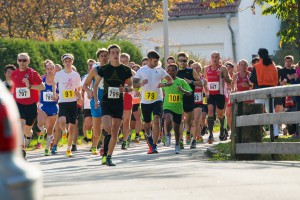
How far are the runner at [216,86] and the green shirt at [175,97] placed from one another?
3.04 metres

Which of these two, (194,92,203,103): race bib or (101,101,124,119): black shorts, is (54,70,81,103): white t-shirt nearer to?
(194,92,203,103): race bib

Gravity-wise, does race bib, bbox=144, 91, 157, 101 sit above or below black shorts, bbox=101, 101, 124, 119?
above

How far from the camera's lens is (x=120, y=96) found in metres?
16.8

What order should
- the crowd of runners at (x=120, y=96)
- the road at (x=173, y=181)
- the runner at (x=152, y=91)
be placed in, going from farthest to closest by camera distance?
the runner at (x=152, y=91) → the crowd of runners at (x=120, y=96) → the road at (x=173, y=181)

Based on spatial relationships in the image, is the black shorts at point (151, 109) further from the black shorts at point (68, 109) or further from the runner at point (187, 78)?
the black shorts at point (68, 109)

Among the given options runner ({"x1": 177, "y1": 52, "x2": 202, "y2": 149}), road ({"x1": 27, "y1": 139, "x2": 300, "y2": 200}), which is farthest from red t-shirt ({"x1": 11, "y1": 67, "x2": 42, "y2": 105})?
runner ({"x1": 177, "y1": 52, "x2": 202, "y2": 149})

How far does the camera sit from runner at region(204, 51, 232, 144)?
24156 mm

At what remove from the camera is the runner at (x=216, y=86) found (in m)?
24.2

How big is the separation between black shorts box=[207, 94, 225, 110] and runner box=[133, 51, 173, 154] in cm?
384

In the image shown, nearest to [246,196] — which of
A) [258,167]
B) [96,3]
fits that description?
[258,167]

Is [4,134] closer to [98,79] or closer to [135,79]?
[98,79]

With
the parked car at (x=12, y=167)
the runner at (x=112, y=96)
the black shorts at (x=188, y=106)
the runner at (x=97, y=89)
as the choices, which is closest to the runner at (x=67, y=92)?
the runner at (x=97, y=89)

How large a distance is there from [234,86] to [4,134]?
62.5 feet

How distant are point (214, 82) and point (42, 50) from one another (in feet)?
17.5
